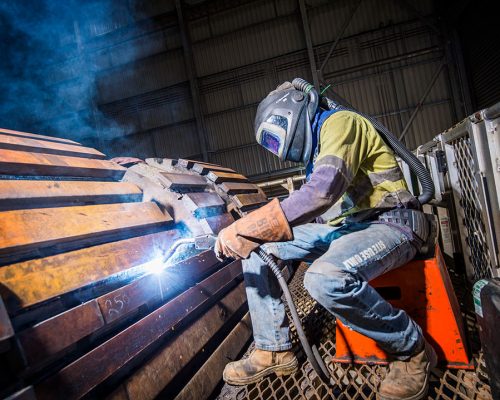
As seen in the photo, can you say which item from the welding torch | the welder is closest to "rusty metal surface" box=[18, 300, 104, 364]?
the welding torch

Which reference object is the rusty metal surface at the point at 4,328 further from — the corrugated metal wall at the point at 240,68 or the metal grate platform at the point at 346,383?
the corrugated metal wall at the point at 240,68

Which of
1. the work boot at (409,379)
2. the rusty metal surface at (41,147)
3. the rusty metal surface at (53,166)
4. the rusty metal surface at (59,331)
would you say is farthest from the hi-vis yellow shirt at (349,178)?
the rusty metal surface at (41,147)

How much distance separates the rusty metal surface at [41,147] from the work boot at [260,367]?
211 centimetres

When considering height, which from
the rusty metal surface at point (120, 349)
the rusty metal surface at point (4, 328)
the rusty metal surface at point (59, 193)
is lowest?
the rusty metal surface at point (120, 349)

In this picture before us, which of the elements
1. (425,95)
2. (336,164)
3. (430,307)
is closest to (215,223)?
(336,164)

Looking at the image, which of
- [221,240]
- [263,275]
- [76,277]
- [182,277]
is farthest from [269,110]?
[76,277]

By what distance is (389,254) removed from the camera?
4.96 ft

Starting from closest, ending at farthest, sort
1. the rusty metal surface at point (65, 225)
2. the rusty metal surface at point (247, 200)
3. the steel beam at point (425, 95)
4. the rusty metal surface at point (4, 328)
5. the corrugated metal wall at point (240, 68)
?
the rusty metal surface at point (4, 328), the rusty metal surface at point (65, 225), the rusty metal surface at point (247, 200), the steel beam at point (425, 95), the corrugated metal wall at point (240, 68)

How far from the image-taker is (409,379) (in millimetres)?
1438

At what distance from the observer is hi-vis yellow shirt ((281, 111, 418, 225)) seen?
1.43 metres

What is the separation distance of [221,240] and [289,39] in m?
10.2

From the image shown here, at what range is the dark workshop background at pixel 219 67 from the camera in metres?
8.96

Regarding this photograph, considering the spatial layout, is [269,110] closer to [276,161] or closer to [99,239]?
[99,239]

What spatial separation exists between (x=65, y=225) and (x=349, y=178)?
1542 millimetres
